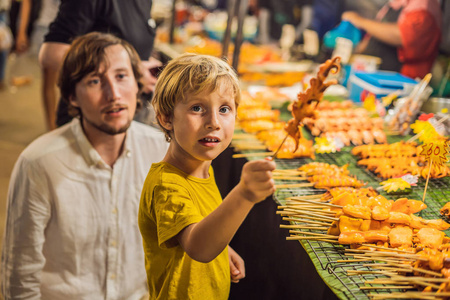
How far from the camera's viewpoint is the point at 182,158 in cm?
147

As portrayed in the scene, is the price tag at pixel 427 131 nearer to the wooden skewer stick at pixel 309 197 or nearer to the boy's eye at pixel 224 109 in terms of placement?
the wooden skewer stick at pixel 309 197

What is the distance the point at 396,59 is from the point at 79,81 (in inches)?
142

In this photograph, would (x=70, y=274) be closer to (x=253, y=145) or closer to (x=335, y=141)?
(x=253, y=145)

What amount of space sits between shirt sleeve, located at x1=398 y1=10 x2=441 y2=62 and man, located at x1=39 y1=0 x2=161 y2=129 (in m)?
2.71

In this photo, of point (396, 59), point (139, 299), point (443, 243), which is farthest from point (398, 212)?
point (396, 59)

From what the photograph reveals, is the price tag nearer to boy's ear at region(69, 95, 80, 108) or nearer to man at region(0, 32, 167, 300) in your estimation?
man at region(0, 32, 167, 300)

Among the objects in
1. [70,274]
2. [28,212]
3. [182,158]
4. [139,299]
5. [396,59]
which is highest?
[396,59]

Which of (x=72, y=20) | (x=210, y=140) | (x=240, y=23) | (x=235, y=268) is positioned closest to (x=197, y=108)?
(x=210, y=140)

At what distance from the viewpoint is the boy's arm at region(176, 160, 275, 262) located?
3.76 feet

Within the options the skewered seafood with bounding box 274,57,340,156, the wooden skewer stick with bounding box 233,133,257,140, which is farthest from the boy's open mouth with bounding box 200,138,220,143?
the wooden skewer stick with bounding box 233,133,257,140

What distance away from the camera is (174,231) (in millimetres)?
1314

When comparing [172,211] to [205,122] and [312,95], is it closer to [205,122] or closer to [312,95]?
[205,122]

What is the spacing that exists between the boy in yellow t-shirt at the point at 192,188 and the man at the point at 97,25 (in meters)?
1.30

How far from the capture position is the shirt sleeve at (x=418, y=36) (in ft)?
13.9
